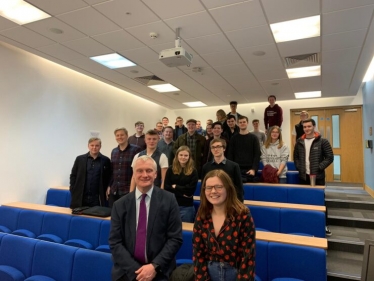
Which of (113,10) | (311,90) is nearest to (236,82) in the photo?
(311,90)

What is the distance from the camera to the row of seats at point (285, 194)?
11.0ft

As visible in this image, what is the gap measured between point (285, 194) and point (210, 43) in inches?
99.8

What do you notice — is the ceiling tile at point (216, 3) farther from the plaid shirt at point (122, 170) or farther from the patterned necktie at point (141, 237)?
the patterned necktie at point (141, 237)

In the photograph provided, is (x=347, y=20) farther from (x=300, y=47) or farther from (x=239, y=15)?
(x=239, y=15)

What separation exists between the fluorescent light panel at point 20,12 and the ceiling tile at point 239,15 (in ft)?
7.10

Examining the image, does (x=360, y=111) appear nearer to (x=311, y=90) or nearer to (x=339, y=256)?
(x=311, y=90)

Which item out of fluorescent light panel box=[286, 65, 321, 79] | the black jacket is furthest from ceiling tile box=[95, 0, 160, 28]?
fluorescent light panel box=[286, 65, 321, 79]

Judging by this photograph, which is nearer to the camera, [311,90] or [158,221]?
[158,221]

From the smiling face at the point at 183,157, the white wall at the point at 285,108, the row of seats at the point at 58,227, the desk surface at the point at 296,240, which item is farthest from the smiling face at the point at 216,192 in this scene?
the white wall at the point at 285,108

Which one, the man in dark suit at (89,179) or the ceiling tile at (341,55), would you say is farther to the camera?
the ceiling tile at (341,55)

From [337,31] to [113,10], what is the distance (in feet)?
9.92

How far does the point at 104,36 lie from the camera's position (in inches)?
143

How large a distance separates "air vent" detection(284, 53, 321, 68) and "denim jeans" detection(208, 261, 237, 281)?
13.2 ft

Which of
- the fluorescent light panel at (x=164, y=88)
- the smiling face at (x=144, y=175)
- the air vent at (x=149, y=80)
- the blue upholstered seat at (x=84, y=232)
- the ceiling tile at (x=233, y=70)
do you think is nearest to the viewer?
the smiling face at (x=144, y=175)
